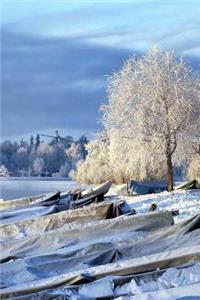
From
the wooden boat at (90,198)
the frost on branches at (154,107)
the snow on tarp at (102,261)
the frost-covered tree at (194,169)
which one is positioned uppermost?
the frost on branches at (154,107)

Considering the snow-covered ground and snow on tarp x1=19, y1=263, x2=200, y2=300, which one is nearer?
snow on tarp x1=19, y1=263, x2=200, y2=300

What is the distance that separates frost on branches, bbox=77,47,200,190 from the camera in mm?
34500

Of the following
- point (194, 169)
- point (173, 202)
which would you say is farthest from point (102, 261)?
point (194, 169)

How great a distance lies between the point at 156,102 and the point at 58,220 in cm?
1672

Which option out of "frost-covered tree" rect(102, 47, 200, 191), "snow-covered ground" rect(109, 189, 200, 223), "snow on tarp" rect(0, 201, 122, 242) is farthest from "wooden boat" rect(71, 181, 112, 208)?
"frost-covered tree" rect(102, 47, 200, 191)

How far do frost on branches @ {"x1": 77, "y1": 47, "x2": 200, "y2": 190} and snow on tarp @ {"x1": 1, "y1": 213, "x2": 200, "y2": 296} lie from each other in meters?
21.6

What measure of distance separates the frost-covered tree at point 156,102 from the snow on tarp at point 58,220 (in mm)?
15570

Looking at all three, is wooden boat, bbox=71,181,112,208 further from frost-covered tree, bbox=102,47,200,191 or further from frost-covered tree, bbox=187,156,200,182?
frost-covered tree, bbox=187,156,200,182

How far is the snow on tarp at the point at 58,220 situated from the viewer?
1889 centimetres

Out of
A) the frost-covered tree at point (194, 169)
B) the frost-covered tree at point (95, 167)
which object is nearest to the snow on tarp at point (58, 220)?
the frost-covered tree at point (194, 169)

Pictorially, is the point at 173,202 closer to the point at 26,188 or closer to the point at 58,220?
the point at 58,220

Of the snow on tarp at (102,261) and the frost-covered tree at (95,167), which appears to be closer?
the snow on tarp at (102,261)

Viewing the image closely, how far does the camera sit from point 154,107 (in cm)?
3425

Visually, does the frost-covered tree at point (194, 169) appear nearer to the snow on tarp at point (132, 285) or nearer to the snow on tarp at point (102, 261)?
the snow on tarp at point (102, 261)
